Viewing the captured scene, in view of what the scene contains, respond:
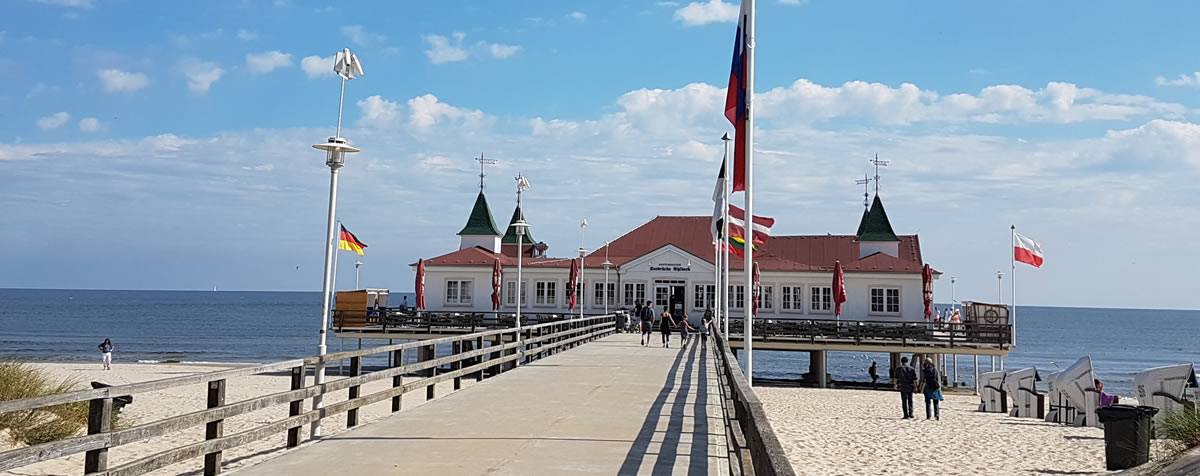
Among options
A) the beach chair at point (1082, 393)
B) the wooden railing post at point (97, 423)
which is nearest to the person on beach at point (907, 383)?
the beach chair at point (1082, 393)

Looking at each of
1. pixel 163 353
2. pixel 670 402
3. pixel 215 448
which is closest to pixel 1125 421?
pixel 670 402

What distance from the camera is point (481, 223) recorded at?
48.2 metres

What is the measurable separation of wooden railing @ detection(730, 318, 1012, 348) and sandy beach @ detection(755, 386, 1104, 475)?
5.82 m

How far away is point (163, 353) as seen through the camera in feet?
203

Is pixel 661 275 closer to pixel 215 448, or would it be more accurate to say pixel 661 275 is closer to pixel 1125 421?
pixel 1125 421

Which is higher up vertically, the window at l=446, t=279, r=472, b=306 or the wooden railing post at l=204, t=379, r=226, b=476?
the window at l=446, t=279, r=472, b=306

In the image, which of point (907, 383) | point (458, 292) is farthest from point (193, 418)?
point (458, 292)

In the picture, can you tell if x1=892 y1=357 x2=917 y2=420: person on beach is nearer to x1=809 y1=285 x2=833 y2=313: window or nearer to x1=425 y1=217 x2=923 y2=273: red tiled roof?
x1=809 y1=285 x2=833 y2=313: window

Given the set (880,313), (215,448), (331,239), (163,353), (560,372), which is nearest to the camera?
(215,448)

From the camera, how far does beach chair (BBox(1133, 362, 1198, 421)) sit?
56.3 ft

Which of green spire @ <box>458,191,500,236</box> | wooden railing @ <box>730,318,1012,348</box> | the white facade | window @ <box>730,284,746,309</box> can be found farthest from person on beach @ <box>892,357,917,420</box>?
green spire @ <box>458,191,500,236</box>

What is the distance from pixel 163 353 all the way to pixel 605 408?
5829 cm

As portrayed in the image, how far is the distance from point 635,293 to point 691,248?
Answer: 198 inches

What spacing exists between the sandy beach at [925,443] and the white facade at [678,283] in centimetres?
1296
